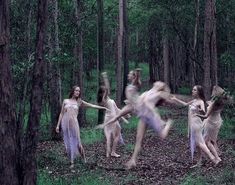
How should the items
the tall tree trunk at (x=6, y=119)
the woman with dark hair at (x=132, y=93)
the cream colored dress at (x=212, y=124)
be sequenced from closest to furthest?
1. the tall tree trunk at (x=6, y=119)
2. the woman with dark hair at (x=132, y=93)
3. the cream colored dress at (x=212, y=124)

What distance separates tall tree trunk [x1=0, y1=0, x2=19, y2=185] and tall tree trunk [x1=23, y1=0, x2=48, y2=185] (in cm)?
23

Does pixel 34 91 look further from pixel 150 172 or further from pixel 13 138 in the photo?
pixel 150 172

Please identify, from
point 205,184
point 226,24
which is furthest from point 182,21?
point 205,184

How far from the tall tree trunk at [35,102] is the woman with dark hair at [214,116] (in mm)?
4915

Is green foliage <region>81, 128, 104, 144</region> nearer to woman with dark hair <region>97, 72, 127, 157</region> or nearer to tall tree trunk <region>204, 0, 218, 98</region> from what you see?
woman with dark hair <region>97, 72, 127, 157</region>

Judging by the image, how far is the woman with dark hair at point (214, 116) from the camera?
12345 millimetres

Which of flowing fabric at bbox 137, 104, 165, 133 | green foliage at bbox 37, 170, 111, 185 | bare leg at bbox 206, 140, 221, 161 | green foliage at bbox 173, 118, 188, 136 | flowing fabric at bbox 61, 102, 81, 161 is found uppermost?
flowing fabric at bbox 137, 104, 165, 133

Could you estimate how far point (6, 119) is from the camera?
908 centimetres

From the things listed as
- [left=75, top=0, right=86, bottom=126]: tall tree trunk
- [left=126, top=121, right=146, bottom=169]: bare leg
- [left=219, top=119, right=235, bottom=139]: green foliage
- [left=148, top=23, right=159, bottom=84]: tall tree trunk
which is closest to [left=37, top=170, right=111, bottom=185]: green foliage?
[left=126, top=121, right=146, bottom=169]: bare leg

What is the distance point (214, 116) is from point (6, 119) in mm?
6194

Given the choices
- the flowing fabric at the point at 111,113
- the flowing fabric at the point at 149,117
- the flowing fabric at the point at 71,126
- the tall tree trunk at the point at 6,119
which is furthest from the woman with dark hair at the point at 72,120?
the tall tree trunk at the point at 6,119

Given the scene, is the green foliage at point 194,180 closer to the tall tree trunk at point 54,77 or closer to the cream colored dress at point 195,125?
the cream colored dress at point 195,125

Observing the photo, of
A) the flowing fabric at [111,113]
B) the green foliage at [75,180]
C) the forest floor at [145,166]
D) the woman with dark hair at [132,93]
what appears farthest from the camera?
the flowing fabric at [111,113]

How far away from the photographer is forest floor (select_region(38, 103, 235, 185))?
11586 mm
